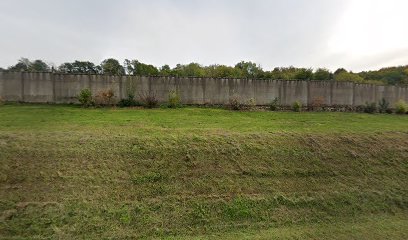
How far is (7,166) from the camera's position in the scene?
7.16 metres

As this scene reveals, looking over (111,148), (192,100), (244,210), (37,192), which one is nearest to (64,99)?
(192,100)

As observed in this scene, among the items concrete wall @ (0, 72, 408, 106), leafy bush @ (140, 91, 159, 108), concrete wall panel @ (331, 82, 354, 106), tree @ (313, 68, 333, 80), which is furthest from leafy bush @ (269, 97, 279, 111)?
tree @ (313, 68, 333, 80)

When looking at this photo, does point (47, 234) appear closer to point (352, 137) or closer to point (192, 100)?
point (352, 137)

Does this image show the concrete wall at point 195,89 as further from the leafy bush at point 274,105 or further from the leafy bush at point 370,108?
the leafy bush at point 370,108

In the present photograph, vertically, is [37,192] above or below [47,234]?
above

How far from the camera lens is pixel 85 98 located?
14102mm

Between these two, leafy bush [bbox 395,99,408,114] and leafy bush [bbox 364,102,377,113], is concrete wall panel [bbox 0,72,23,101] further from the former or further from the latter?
leafy bush [bbox 395,99,408,114]

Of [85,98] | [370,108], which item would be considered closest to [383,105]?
[370,108]

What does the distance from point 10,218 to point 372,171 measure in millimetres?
10079

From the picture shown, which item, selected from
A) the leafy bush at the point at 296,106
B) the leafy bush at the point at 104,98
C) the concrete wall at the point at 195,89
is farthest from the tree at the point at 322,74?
the leafy bush at the point at 104,98

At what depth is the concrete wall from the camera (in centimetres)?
1442

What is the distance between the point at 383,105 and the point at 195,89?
13.3 m

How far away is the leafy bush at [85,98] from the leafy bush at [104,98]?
31 cm

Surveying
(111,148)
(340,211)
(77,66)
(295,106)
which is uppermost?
(77,66)
